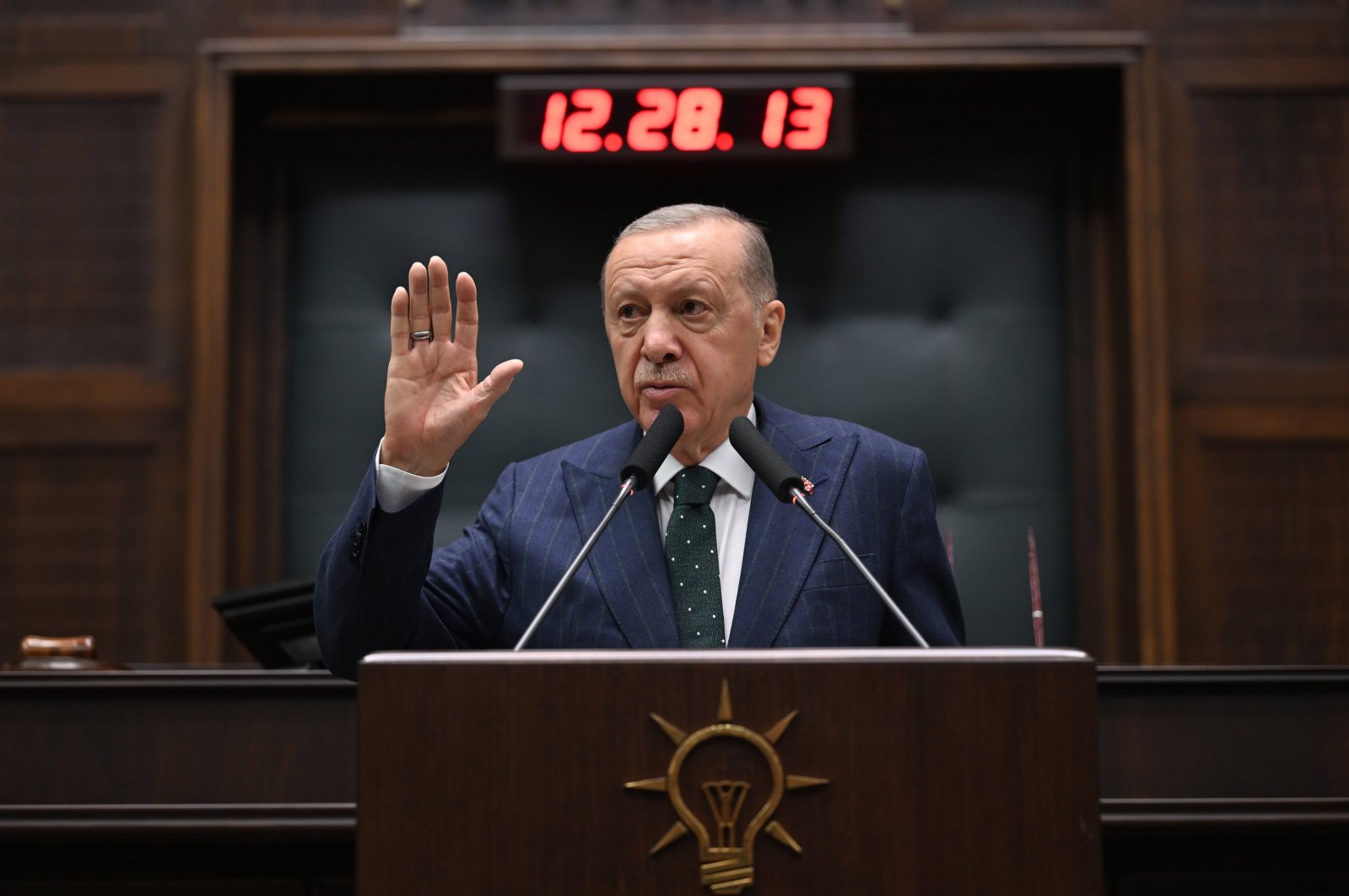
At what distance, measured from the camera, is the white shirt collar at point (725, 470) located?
155 centimetres

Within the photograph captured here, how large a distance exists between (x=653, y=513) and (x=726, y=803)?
2.01 ft

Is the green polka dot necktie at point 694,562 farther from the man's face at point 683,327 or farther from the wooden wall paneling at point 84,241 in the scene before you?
the wooden wall paneling at point 84,241

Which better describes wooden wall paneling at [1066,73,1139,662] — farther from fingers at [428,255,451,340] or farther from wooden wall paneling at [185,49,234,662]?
fingers at [428,255,451,340]

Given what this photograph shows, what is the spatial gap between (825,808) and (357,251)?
2.71 m

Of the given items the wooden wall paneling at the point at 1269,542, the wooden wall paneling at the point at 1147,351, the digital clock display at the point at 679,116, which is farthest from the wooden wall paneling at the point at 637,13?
the wooden wall paneling at the point at 1269,542

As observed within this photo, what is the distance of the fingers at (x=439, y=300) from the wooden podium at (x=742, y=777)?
46 cm

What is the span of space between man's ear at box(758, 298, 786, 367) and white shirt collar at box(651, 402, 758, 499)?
0.53 feet

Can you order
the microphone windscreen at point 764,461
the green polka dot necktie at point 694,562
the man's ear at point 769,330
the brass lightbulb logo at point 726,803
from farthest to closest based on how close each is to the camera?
the man's ear at point 769,330 < the green polka dot necktie at point 694,562 < the microphone windscreen at point 764,461 < the brass lightbulb logo at point 726,803

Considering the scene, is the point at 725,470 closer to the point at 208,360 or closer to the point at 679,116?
the point at 679,116

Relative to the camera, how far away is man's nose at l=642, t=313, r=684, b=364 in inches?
60.3

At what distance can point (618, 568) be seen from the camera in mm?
1446

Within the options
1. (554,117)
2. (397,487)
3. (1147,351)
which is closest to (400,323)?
(397,487)

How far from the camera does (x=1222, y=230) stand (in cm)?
312

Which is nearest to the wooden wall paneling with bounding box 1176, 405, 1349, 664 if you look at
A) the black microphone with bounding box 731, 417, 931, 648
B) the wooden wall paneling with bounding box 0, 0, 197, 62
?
the black microphone with bounding box 731, 417, 931, 648
